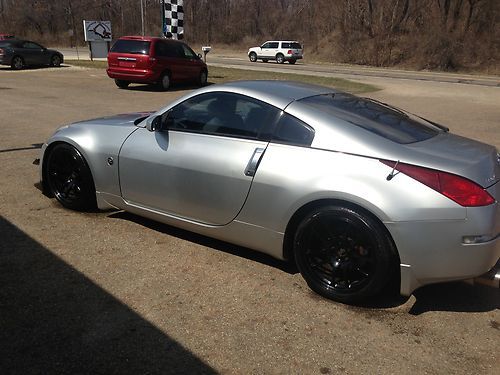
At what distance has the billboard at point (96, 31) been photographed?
29.1m

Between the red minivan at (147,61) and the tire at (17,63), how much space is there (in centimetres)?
963

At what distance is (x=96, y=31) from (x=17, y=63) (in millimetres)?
6341

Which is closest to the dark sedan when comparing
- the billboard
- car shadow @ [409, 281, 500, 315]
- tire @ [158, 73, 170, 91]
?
the billboard

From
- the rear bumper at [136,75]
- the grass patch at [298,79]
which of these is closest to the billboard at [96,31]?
the grass patch at [298,79]

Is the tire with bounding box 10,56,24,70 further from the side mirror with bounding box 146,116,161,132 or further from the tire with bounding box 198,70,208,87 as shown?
the side mirror with bounding box 146,116,161,132

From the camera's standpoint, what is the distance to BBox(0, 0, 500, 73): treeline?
129ft

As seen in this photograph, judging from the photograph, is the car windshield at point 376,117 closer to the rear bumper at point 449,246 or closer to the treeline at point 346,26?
the rear bumper at point 449,246

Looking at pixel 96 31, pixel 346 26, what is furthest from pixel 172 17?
pixel 346 26

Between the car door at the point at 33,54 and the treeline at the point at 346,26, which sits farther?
the treeline at the point at 346,26

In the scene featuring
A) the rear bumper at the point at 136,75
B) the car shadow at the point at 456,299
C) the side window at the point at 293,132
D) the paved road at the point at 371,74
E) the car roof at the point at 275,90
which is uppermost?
the car roof at the point at 275,90

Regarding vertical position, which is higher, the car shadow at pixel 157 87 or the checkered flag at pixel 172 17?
the checkered flag at pixel 172 17

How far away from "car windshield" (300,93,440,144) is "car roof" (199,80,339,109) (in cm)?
10

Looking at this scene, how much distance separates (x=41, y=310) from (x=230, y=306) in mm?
1215

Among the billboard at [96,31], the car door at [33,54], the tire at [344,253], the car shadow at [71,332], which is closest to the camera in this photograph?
the car shadow at [71,332]
